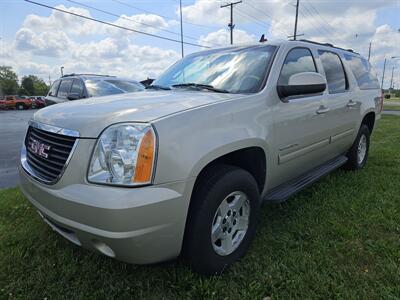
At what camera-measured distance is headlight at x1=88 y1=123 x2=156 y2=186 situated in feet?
5.85

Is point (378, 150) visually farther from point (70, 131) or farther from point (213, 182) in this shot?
point (70, 131)

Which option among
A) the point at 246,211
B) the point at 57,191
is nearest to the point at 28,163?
the point at 57,191

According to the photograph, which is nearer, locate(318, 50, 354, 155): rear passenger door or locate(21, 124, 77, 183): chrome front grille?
locate(21, 124, 77, 183): chrome front grille

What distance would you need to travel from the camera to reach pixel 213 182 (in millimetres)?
2146

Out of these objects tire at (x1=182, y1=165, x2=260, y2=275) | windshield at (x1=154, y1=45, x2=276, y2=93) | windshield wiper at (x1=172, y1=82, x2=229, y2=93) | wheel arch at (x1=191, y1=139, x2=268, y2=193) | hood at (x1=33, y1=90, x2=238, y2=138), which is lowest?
tire at (x1=182, y1=165, x2=260, y2=275)

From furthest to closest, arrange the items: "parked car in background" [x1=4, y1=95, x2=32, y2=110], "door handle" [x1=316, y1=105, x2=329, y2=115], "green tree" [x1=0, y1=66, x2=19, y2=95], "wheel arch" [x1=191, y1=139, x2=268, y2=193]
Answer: "green tree" [x1=0, y1=66, x2=19, y2=95]
"parked car in background" [x1=4, y1=95, x2=32, y2=110]
"door handle" [x1=316, y1=105, x2=329, y2=115]
"wheel arch" [x1=191, y1=139, x2=268, y2=193]

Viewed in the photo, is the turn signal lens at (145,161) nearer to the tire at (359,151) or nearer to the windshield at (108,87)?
the tire at (359,151)

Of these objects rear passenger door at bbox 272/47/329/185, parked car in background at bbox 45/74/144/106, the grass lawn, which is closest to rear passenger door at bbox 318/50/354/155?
rear passenger door at bbox 272/47/329/185

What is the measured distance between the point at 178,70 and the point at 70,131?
1887mm

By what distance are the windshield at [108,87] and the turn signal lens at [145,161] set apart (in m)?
5.62

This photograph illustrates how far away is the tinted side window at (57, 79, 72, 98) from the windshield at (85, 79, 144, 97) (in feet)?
2.97

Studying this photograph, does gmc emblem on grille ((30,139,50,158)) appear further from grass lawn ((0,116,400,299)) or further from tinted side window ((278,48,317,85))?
tinted side window ((278,48,317,85))

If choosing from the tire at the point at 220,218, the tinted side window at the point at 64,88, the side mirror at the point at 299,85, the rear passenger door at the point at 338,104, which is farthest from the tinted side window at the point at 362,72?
the tinted side window at the point at 64,88

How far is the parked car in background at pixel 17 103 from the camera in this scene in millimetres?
35000
